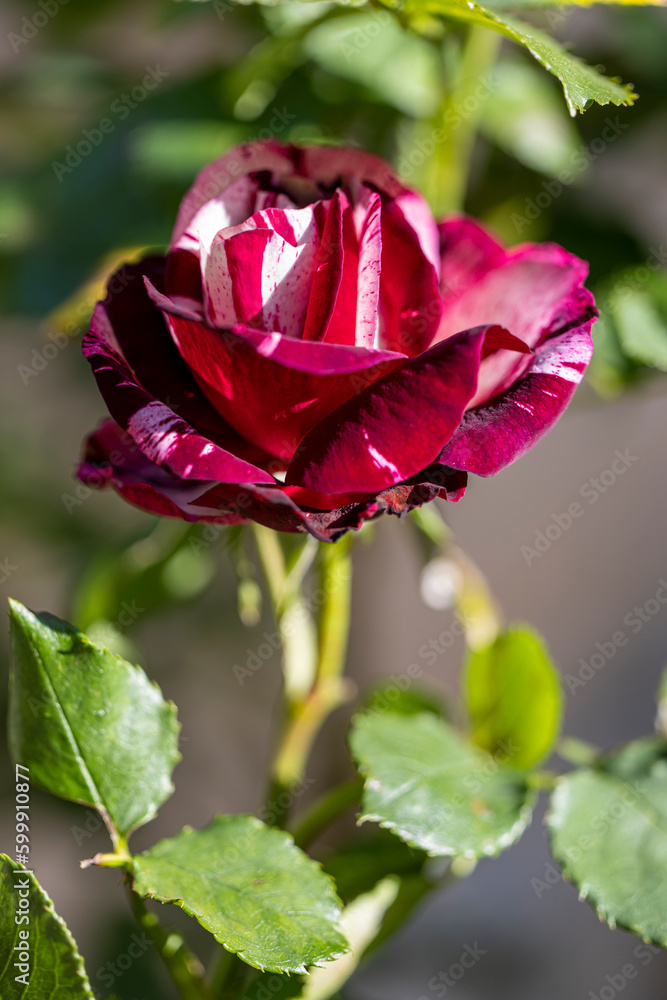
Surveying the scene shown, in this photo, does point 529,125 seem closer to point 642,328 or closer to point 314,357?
point 642,328

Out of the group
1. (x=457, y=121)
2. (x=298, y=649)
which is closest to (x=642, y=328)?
(x=457, y=121)

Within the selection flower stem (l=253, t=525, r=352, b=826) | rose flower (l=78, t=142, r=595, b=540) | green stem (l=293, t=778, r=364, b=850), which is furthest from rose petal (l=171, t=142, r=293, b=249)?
green stem (l=293, t=778, r=364, b=850)

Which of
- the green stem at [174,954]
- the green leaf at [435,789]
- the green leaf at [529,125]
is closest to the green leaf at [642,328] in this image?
the green leaf at [529,125]

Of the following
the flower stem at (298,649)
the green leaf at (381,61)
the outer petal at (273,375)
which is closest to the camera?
the outer petal at (273,375)

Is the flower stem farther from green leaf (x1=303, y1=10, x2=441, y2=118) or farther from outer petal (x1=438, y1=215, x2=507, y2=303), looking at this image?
green leaf (x1=303, y1=10, x2=441, y2=118)

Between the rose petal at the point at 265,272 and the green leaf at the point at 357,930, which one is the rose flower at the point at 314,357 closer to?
the rose petal at the point at 265,272

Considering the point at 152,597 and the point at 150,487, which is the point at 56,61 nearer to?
A: the point at 152,597
